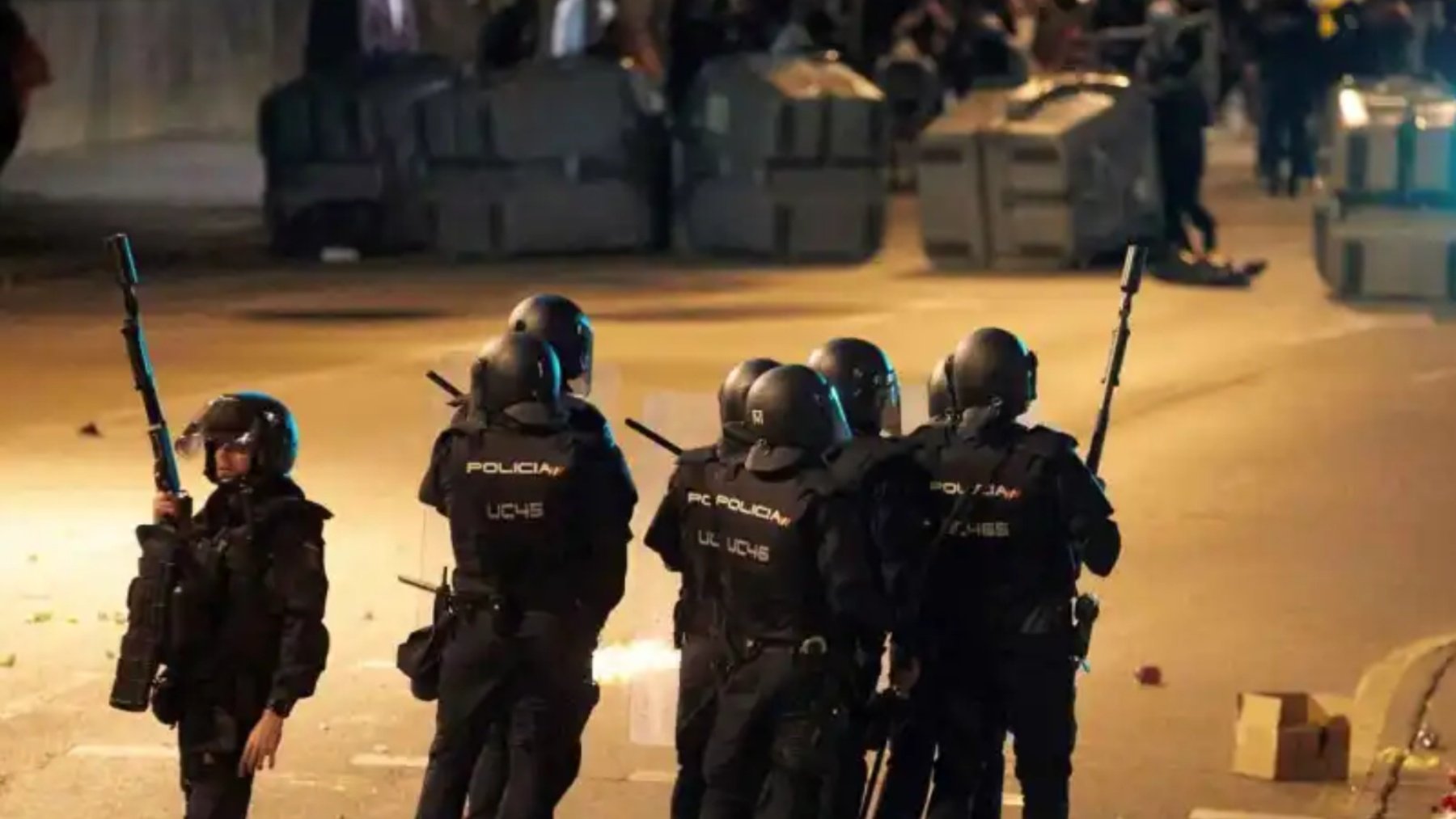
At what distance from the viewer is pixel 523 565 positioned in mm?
6195

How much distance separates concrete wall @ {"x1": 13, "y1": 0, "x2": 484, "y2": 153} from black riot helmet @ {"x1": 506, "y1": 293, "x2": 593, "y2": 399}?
24336 mm

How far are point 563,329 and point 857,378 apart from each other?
78cm

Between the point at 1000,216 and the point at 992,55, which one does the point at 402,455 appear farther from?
the point at 992,55

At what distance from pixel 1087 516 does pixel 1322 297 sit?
12355 mm

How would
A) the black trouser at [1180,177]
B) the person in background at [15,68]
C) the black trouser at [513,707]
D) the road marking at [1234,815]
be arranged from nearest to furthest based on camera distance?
the black trouser at [513,707], the road marking at [1234,815], the black trouser at [1180,177], the person in background at [15,68]

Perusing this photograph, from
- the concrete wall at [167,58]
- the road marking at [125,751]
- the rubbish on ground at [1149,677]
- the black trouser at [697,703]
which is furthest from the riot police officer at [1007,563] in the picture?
the concrete wall at [167,58]

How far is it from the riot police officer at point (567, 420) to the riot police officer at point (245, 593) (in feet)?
2.26

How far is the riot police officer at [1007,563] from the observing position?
612 centimetres

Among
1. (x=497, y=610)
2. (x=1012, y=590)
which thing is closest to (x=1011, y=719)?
(x=1012, y=590)

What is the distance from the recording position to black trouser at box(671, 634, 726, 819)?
6.05 meters

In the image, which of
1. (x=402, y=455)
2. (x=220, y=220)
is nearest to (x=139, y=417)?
(x=402, y=455)

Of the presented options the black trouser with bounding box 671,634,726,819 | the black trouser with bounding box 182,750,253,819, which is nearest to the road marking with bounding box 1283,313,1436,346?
the black trouser with bounding box 671,634,726,819

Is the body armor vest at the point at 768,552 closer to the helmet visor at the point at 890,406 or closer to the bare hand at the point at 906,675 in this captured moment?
the bare hand at the point at 906,675

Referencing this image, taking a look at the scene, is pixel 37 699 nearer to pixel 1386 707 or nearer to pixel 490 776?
pixel 490 776
